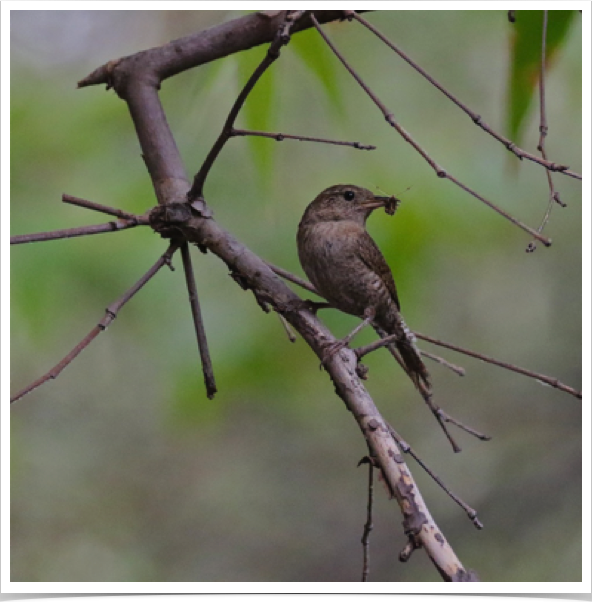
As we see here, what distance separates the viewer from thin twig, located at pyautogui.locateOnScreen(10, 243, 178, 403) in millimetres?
1739

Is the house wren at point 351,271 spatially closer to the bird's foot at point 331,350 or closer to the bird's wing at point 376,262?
the bird's wing at point 376,262

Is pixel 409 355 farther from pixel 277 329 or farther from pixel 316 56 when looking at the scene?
pixel 316 56

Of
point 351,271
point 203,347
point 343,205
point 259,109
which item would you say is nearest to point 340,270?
point 351,271

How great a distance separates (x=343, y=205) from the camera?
9.45 feet

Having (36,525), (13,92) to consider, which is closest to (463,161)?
(13,92)

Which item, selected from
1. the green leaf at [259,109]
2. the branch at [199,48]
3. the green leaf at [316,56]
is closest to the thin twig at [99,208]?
the green leaf at [259,109]

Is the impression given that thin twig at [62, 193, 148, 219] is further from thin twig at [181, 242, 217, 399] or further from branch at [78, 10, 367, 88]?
branch at [78, 10, 367, 88]

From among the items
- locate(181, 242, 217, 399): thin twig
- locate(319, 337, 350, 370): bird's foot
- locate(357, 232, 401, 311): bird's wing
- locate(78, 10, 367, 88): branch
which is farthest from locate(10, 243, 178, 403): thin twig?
locate(357, 232, 401, 311): bird's wing

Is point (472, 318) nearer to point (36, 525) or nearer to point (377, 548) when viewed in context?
point (377, 548)

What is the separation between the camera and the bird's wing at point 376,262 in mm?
2709

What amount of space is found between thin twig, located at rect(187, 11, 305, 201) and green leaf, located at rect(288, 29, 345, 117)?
0.93 ft

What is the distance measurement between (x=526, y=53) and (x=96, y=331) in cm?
139

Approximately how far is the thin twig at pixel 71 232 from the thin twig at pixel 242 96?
190 mm
